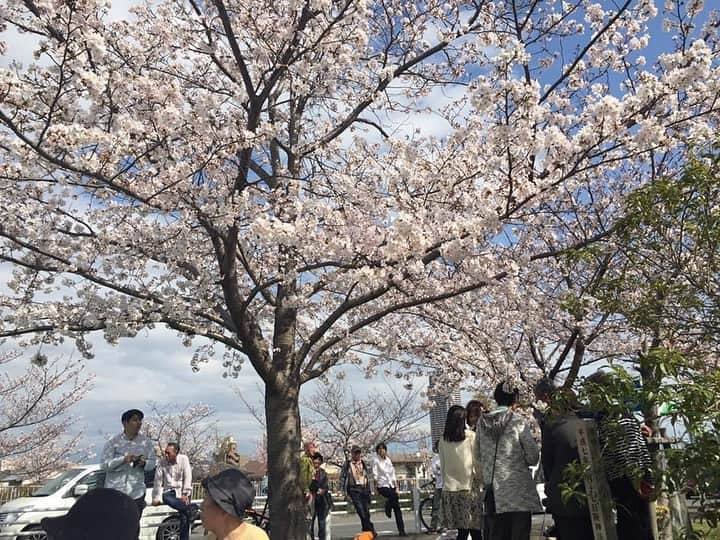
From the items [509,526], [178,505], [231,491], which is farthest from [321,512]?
[231,491]

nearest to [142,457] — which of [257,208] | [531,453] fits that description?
[257,208]

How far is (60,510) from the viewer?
9406mm

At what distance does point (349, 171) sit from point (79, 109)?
416 cm

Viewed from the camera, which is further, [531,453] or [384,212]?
[384,212]

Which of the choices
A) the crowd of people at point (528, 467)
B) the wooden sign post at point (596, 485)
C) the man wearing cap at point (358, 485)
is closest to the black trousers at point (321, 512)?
the man wearing cap at point (358, 485)

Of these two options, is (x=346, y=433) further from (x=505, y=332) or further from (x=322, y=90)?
(x=322, y=90)

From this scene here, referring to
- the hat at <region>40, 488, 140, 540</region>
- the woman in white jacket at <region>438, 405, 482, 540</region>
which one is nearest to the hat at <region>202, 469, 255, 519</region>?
the hat at <region>40, 488, 140, 540</region>

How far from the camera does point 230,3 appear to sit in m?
7.72

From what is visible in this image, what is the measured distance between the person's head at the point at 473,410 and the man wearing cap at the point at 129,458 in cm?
339

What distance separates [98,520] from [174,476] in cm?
712

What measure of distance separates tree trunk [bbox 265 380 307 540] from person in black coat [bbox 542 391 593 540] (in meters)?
4.37

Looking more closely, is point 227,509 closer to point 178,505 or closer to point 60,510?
point 178,505

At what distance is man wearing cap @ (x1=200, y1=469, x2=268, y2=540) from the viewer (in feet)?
8.41

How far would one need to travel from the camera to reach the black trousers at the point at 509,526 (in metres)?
4.93
